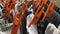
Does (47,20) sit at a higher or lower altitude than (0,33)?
higher

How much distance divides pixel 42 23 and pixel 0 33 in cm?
27

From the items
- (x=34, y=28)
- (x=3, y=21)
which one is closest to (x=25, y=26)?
(x=34, y=28)

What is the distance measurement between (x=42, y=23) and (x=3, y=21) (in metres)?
0.27

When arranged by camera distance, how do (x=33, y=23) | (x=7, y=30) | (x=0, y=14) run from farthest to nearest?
(x=0, y=14) < (x=7, y=30) < (x=33, y=23)

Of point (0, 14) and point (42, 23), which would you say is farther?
point (0, 14)

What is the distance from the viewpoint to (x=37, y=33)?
777mm

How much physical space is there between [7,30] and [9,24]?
0.04 metres

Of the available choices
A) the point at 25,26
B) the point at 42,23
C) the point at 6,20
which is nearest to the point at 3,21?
the point at 6,20

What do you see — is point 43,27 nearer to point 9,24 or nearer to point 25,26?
point 25,26

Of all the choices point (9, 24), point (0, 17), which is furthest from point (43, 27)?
point (0, 17)

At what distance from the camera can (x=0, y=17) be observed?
0.93 m

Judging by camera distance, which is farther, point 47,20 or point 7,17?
point 7,17

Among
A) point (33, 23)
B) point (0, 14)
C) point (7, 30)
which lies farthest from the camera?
point (0, 14)

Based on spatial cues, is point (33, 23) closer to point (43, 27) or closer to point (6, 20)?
point (43, 27)
